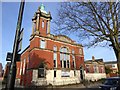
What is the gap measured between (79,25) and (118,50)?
4.07 m

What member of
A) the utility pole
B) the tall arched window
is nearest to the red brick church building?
the tall arched window

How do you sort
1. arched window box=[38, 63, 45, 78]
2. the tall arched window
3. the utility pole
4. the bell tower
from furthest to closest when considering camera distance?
the tall arched window
the bell tower
arched window box=[38, 63, 45, 78]
the utility pole

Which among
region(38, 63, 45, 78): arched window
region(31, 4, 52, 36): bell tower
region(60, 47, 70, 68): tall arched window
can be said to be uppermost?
region(31, 4, 52, 36): bell tower

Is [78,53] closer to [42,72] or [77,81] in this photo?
[77,81]

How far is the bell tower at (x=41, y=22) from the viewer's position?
30.2 metres

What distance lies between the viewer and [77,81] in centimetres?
3102

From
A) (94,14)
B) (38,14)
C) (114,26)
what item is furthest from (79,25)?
(38,14)

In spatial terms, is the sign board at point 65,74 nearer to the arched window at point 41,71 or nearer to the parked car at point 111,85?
the arched window at point 41,71

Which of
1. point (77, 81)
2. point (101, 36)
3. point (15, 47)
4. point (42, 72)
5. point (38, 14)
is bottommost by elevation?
point (77, 81)

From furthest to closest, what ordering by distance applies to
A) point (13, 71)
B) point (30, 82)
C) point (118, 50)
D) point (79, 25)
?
point (30, 82), point (79, 25), point (118, 50), point (13, 71)

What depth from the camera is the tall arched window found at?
30.9m

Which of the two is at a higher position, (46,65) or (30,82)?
(46,65)

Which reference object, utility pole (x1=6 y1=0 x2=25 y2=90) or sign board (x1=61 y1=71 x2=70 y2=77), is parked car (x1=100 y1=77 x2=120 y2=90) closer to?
utility pole (x1=6 y1=0 x2=25 y2=90)

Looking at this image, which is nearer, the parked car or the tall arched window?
the parked car
